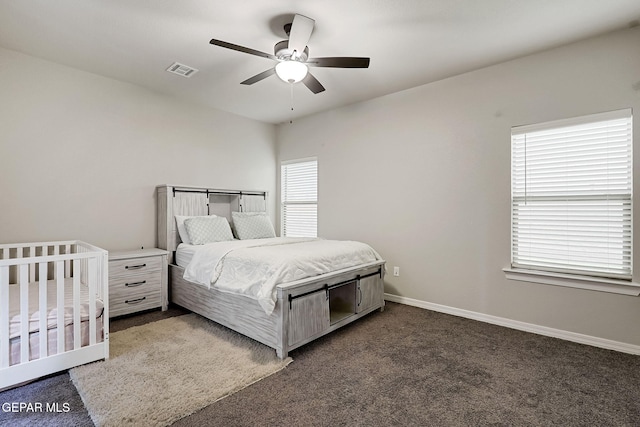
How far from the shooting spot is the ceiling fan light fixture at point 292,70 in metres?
2.39

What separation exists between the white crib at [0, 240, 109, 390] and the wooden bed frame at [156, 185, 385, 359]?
0.93 metres

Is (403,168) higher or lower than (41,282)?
higher

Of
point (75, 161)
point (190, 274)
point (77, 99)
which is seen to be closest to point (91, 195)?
point (75, 161)

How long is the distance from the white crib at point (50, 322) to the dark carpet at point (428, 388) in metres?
0.14

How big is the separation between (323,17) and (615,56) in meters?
2.43

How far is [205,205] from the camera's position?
420 centimetres

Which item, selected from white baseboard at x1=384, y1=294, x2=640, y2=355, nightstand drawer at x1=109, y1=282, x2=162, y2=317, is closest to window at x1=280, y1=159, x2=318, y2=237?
white baseboard at x1=384, y1=294, x2=640, y2=355

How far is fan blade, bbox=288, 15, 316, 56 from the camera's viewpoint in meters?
2.26

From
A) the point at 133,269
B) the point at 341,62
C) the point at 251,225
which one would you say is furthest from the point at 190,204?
the point at 341,62

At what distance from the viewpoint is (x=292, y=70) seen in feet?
7.92

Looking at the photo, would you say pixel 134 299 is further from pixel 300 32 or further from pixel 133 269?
pixel 300 32

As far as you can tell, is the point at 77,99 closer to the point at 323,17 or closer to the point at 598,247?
the point at 323,17

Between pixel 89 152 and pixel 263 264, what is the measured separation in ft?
8.01

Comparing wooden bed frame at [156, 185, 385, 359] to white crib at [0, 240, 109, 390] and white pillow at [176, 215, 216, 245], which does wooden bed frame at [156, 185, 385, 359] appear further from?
white crib at [0, 240, 109, 390]
